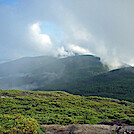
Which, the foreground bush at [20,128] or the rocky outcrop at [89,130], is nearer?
the foreground bush at [20,128]

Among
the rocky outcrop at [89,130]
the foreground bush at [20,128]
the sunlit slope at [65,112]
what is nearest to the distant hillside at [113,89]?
the sunlit slope at [65,112]

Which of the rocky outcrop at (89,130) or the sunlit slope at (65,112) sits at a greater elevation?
the sunlit slope at (65,112)

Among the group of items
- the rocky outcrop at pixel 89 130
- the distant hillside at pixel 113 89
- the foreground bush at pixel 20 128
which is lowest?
the rocky outcrop at pixel 89 130

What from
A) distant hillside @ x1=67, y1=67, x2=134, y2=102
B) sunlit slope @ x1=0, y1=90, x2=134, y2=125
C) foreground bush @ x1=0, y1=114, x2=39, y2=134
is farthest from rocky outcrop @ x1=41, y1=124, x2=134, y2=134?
distant hillside @ x1=67, y1=67, x2=134, y2=102

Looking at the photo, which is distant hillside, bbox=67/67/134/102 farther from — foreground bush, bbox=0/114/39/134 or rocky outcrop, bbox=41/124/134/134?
foreground bush, bbox=0/114/39/134

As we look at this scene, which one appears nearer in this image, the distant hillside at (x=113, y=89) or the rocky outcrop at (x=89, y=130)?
the rocky outcrop at (x=89, y=130)

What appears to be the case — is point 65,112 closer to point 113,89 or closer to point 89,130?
point 89,130

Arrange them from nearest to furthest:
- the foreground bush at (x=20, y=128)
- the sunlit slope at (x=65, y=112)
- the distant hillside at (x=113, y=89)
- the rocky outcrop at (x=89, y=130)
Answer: the foreground bush at (x=20, y=128), the rocky outcrop at (x=89, y=130), the sunlit slope at (x=65, y=112), the distant hillside at (x=113, y=89)

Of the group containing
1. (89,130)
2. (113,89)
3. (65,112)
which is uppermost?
(113,89)

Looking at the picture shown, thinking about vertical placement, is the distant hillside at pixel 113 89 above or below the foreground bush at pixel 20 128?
above

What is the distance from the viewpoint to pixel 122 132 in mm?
13062

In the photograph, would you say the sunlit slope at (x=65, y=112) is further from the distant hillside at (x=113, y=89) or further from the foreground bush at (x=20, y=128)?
the distant hillside at (x=113, y=89)

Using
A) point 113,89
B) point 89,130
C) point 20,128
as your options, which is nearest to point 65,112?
point 89,130

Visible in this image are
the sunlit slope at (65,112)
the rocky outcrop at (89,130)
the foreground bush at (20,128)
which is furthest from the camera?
the sunlit slope at (65,112)
